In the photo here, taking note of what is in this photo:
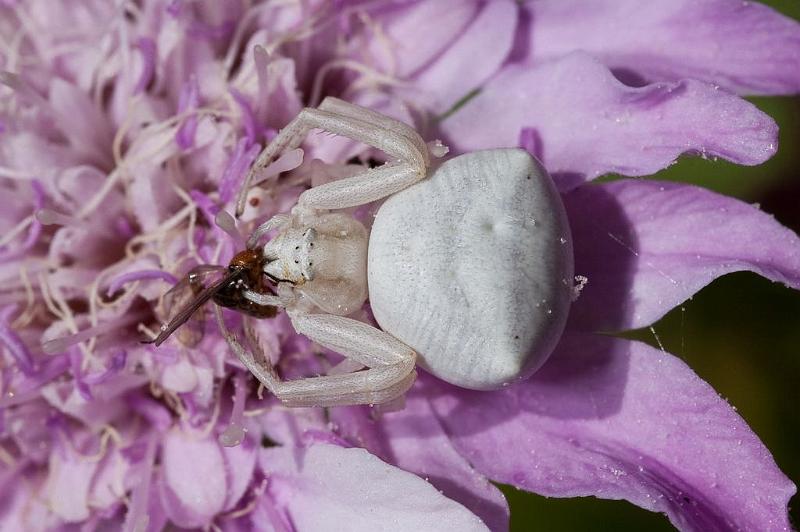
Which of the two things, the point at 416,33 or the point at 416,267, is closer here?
the point at 416,267

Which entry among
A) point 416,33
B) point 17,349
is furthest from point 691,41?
point 17,349

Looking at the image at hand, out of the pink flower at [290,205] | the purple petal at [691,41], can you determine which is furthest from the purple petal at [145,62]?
the purple petal at [691,41]

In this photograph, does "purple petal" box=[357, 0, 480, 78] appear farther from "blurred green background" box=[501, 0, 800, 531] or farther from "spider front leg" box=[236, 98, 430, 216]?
"blurred green background" box=[501, 0, 800, 531]

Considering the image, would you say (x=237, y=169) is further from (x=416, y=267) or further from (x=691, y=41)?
(x=691, y=41)

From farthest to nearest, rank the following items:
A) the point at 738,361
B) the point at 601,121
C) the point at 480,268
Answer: the point at 738,361
the point at 601,121
the point at 480,268

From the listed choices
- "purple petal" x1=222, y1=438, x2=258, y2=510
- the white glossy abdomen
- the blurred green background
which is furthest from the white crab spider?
the blurred green background

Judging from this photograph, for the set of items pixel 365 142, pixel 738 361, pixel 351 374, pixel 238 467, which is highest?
pixel 365 142

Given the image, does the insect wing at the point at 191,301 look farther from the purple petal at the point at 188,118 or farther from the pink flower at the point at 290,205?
the purple petal at the point at 188,118

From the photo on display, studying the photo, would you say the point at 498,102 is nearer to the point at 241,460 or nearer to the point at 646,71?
the point at 646,71
